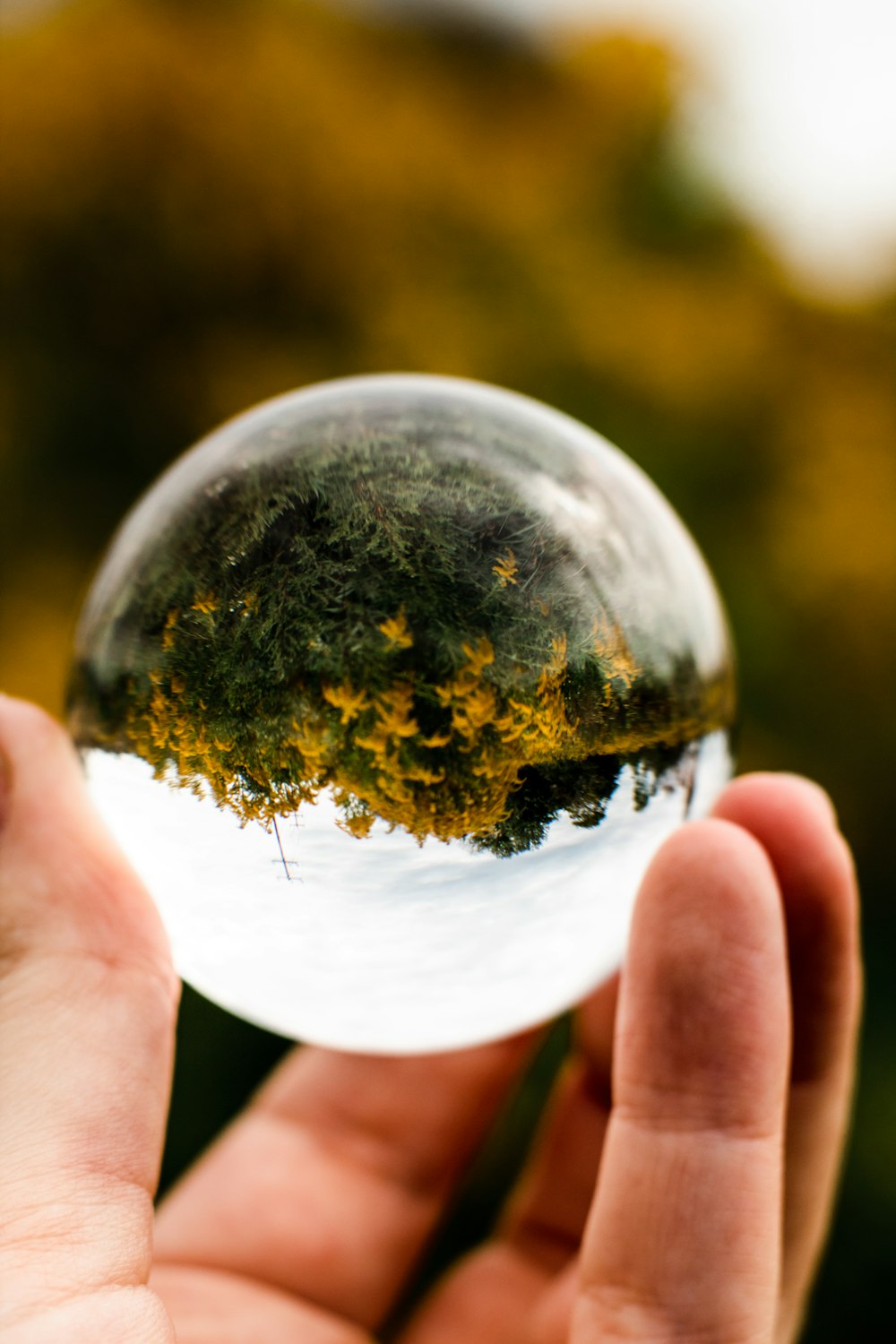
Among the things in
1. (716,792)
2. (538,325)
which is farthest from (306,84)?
(716,792)

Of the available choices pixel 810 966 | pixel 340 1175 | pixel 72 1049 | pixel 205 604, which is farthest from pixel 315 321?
pixel 72 1049

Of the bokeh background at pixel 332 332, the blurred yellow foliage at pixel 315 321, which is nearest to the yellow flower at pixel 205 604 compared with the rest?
the bokeh background at pixel 332 332

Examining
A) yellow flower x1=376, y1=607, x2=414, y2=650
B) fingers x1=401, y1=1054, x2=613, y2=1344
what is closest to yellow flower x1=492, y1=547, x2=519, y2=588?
yellow flower x1=376, y1=607, x2=414, y2=650

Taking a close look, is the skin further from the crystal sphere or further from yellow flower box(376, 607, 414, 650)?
yellow flower box(376, 607, 414, 650)

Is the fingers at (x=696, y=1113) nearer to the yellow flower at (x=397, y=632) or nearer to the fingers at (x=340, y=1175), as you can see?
the yellow flower at (x=397, y=632)

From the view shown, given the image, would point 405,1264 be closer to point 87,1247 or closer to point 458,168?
point 87,1247

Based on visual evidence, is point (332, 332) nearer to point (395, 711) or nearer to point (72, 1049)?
point (395, 711)
